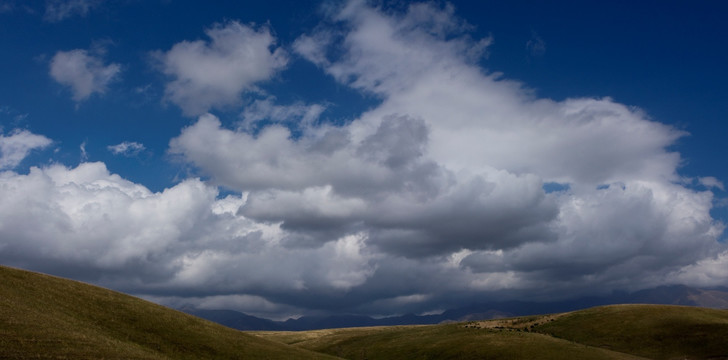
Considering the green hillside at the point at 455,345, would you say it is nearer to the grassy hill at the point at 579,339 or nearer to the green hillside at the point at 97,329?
the grassy hill at the point at 579,339

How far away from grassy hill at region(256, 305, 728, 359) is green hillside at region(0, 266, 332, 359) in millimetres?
34249

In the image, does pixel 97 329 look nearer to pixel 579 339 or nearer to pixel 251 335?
pixel 251 335

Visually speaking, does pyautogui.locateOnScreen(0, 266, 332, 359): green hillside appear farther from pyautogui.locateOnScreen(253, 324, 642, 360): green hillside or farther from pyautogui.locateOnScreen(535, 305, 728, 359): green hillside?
pyautogui.locateOnScreen(535, 305, 728, 359): green hillside

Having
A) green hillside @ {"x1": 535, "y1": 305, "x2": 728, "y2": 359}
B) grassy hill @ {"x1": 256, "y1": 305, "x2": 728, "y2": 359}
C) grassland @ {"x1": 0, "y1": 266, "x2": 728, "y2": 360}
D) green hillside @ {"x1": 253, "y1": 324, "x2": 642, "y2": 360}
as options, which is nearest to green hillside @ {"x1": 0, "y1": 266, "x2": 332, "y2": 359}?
grassland @ {"x1": 0, "y1": 266, "x2": 728, "y2": 360}

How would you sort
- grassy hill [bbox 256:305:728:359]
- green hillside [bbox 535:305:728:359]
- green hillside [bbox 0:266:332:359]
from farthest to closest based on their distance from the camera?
green hillside [bbox 535:305:728:359]
grassy hill [bbox 256:305:728:359]
green hillside [bbox 0:266:332:359]

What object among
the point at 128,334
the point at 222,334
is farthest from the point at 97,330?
A: the point at 222,334

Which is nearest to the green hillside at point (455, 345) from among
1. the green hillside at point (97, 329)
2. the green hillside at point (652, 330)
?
the green hillside at point (652, 330)

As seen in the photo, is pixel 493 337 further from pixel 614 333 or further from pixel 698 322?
pixel 698 322

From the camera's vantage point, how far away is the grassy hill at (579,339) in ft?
265

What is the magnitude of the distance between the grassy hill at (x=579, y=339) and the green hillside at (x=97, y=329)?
3425cm

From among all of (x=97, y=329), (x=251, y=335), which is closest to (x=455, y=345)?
(x=251, y=335)

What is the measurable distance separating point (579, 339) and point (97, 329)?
87.8 m

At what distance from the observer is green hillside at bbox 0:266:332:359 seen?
1698 inches

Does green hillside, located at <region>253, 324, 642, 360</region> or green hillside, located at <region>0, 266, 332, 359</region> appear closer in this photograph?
green hillside, located at <region>0, 266, 332, 359</region>
